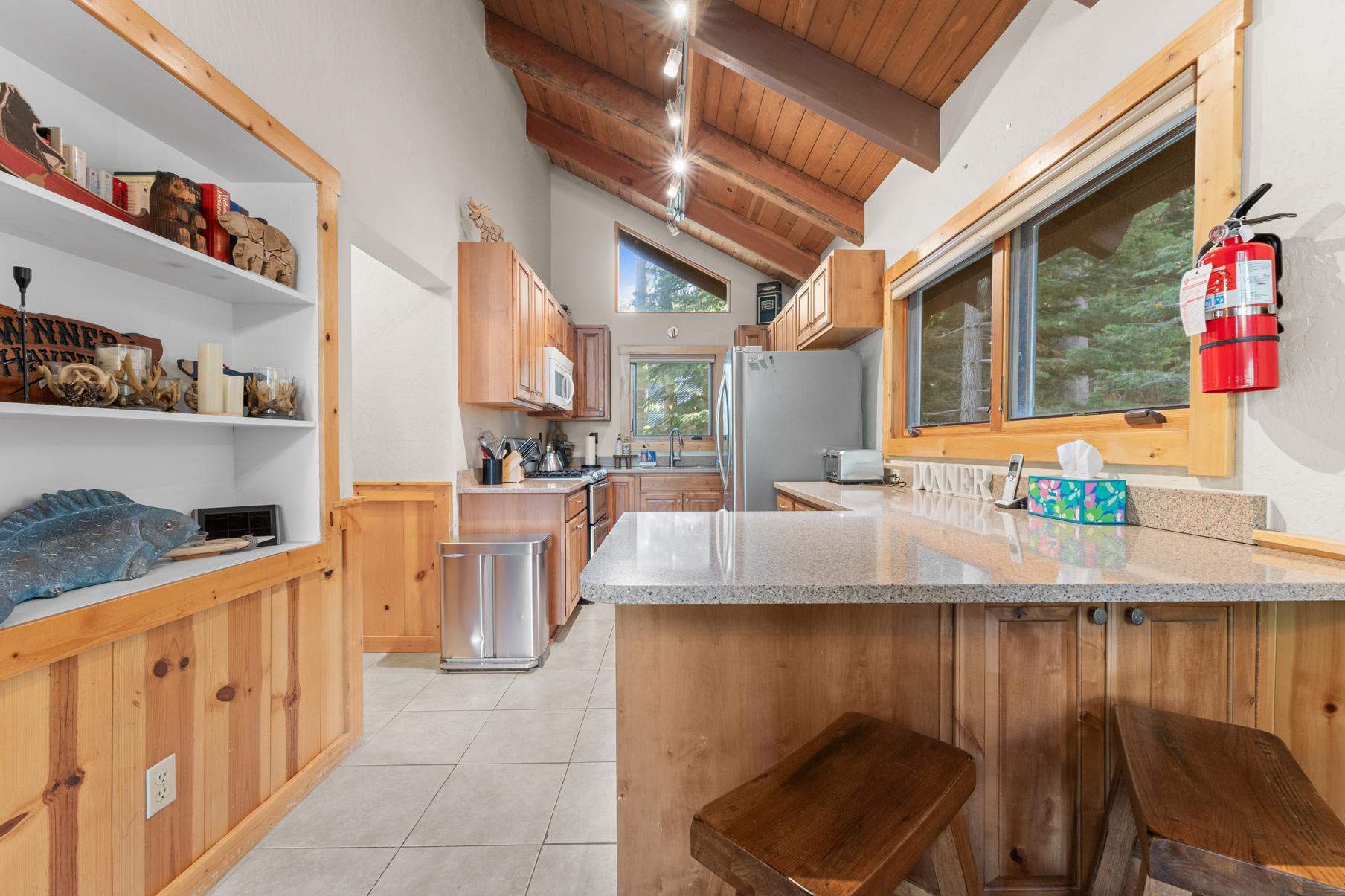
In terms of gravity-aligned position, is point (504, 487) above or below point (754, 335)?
below

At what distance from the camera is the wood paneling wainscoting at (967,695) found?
1.02 m

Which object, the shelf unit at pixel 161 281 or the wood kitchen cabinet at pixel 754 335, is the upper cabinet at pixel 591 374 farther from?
the shelf unit at pixel 161 281

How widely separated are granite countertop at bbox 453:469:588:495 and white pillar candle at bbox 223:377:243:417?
145 cm

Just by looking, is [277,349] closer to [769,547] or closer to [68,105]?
[68,105]

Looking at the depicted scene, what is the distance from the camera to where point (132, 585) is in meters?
1.23

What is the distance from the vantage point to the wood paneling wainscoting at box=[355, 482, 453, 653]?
2.93 metres

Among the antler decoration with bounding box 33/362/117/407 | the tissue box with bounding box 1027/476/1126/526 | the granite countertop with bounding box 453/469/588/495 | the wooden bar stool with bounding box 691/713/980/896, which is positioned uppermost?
the antler decoration with bounding box 33/362/117/407

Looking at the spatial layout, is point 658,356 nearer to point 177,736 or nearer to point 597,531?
point 597,531

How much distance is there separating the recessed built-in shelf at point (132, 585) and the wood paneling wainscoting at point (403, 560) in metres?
1.24

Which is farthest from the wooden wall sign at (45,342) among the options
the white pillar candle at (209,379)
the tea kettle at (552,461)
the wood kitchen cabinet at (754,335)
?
the wood kitchen cabinet at (754,335)

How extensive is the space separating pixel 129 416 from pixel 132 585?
14.5 inches

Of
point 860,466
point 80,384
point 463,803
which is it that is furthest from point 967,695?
point 860,466

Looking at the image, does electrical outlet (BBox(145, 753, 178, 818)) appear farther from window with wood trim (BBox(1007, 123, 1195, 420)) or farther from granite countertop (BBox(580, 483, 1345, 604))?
window with wood trim (BBox(1007, 123, 1195, 420))

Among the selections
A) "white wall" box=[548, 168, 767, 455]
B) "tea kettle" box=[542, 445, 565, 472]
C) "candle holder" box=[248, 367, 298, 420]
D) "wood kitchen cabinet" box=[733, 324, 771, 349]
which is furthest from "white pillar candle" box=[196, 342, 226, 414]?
"wood kitchen cabinet" box=[733, 324, 771, 349]
